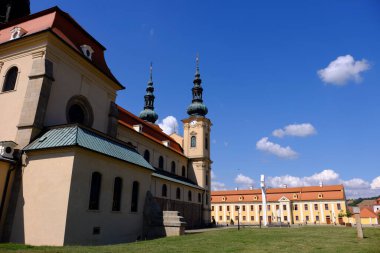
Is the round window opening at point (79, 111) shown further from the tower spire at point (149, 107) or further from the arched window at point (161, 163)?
the tower spire at point (149, 107)

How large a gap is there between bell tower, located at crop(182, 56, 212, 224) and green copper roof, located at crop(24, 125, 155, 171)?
29934mm

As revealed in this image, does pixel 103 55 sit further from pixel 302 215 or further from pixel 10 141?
pixel 302 215

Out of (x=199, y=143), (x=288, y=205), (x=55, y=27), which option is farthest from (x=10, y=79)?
(x=288, y=205)

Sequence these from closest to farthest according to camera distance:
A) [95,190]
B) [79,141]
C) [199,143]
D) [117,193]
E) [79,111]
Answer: [79,141]
[95,190]
[117,193]
[79,111]
[199,143]

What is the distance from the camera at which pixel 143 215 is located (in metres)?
20.9

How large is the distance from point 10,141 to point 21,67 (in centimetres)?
534

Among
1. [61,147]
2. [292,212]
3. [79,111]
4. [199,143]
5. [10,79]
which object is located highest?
[199,143]

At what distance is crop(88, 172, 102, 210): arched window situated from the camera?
16.5 metres

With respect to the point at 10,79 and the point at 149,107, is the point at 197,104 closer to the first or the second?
the point at 149,107

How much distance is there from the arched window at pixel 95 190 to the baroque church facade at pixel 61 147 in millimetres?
56

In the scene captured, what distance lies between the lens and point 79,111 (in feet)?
69.8

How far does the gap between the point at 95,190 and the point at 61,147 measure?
3184 mm

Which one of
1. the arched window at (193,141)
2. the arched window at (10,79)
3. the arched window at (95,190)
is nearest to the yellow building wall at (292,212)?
the arched window at (193,141)

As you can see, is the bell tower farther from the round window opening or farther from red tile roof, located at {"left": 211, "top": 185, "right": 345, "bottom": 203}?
red tile roof, located at {"left": 211, "top": 185, "right": 345, "bottom": 203}
